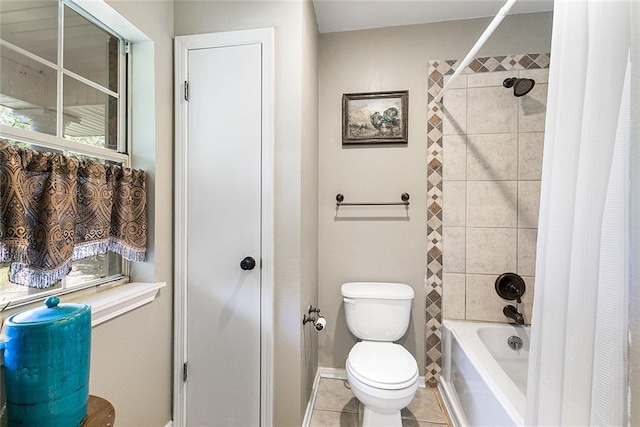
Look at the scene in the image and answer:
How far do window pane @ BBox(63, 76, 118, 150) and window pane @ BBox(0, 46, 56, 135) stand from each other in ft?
0.20

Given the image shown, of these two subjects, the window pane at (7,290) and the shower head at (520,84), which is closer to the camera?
the window pane at (7,290)

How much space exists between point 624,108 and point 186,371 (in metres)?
1.93

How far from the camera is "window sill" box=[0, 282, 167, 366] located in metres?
1.08

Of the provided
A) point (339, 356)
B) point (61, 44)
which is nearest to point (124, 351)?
point (61, 44)

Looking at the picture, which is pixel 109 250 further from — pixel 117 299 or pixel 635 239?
pixel 635 239

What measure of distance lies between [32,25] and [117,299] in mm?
1032

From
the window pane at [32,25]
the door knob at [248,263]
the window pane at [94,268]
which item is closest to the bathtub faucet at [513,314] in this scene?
the door knob at [248,263]

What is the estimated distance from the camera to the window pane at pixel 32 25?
912 millimetres

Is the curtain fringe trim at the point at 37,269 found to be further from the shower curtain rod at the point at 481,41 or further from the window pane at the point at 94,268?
the shower curtain rod at the point at 481,41

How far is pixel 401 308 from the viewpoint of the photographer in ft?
5.97

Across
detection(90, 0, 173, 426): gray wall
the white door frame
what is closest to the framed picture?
the white door frame

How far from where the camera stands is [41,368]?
29.0 inches

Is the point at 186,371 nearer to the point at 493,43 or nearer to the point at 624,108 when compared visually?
the point at 624,108

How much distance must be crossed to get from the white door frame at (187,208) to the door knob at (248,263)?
1.9 inches
